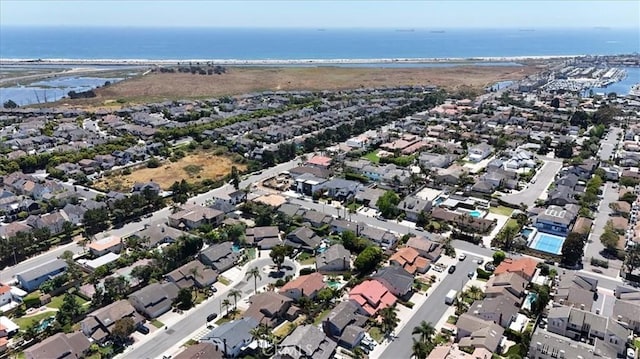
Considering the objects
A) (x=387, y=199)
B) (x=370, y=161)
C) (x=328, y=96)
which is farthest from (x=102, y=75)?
(x=387, y=199)

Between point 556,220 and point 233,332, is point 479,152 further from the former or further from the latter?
point 233,332

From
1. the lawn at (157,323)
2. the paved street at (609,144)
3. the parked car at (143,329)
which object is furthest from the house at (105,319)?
the paved street at (609,144)

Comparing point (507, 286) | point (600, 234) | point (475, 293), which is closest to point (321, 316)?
point (475, 293)

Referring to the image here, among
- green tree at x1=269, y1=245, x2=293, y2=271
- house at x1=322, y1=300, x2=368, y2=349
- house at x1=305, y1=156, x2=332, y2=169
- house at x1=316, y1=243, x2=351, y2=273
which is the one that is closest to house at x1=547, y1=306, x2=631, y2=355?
house at x1=322, y1=300, x2=368, y2=349

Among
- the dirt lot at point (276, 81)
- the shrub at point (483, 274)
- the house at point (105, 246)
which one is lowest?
the shrub at point (483, 274)

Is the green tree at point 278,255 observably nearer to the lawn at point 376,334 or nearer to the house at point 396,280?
the house at point 396,280

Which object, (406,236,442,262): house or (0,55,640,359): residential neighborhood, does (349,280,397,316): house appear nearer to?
(0,55,640,359): residential neighborhood

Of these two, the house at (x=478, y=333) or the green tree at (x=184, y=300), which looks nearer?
the house at (x=478, y=333)
